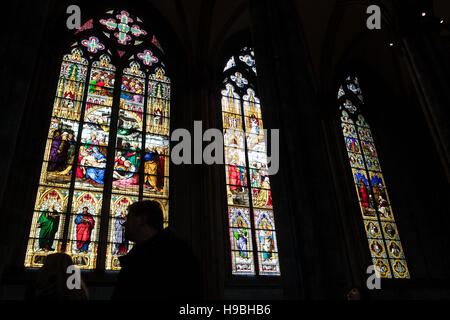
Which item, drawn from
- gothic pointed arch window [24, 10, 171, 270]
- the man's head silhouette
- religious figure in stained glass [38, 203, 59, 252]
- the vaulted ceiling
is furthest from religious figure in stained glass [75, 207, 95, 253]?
the man's head silhouette

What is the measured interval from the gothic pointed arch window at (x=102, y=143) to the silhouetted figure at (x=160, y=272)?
5.70m

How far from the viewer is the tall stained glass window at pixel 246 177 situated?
26.8 feet

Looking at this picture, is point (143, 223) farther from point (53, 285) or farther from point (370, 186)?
point (370, 186)

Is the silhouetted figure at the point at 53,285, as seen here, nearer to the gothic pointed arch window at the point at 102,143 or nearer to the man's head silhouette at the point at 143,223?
the man's head silhouette at the point at 143,223

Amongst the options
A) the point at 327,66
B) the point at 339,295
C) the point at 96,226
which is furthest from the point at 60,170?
the point at 327,66

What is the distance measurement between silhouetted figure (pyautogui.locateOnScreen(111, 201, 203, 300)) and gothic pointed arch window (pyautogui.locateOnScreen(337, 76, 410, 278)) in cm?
904

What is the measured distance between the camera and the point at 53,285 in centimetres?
164

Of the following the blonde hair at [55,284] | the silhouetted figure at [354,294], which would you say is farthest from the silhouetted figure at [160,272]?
the silhouetted figure at [354,294]

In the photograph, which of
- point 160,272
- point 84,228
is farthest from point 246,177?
point 160,272

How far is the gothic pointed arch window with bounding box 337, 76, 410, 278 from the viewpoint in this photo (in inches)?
388

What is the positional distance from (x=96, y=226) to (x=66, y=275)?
19.5 ft

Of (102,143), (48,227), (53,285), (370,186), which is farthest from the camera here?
(370,186)

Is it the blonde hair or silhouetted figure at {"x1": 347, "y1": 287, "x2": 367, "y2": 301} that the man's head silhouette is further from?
silhouetted figure at {"x1": 347, "y1": 287, "x2": 367, "y2": 301}

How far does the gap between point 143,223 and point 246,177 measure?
725cm
